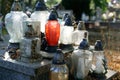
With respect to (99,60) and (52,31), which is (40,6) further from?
(99,60)

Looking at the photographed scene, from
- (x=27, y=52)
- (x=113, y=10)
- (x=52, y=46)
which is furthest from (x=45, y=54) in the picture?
(x=113, y=10)

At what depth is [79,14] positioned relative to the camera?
46.7 feet

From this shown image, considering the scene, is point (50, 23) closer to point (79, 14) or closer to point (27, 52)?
point (27, 52)

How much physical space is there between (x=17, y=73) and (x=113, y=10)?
71.3 feet

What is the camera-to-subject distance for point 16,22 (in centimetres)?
227

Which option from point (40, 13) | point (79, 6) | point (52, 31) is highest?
point (40, 13)

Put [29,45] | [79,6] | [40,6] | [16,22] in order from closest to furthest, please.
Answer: [29,45], [16,22], [40,6], [79,6]

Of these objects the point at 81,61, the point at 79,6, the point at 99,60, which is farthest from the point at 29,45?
the point at 79,6

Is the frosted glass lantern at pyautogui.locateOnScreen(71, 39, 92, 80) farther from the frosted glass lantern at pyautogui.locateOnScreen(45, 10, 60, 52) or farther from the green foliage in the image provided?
the green foliage

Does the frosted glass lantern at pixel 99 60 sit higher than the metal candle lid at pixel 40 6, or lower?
lower

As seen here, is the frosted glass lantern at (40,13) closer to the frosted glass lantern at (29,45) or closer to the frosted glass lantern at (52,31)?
the frosted glass lantern at (52,31)

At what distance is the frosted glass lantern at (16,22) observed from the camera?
2270 mm

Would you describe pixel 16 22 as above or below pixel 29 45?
above

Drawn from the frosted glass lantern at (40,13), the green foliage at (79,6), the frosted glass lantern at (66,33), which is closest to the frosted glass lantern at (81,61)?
the frosted glass lantern at (66,33)
